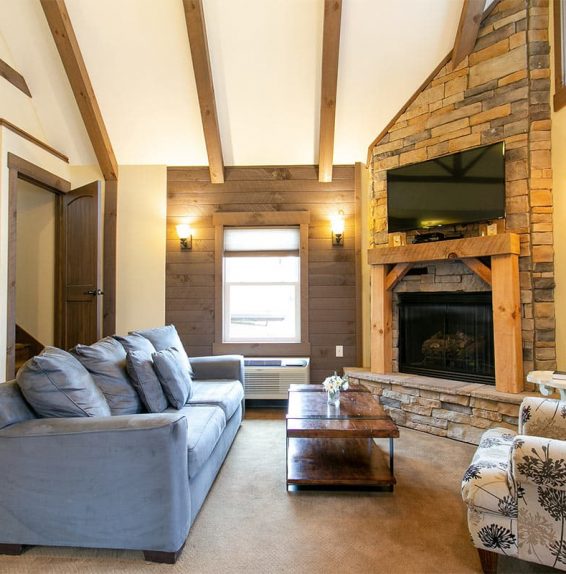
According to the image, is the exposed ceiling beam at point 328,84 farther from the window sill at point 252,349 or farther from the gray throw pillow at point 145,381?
the gray throw pillow at point 145,381

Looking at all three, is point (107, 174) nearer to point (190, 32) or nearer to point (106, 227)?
point (106, 227)

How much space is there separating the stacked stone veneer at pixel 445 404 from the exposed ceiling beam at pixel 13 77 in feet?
14.9

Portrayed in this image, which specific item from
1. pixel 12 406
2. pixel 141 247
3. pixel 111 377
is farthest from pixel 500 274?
pixel 141 247

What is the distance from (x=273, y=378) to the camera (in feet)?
13.8

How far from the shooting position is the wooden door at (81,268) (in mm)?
4051

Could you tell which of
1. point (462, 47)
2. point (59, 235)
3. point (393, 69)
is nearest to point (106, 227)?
point (59, 235)

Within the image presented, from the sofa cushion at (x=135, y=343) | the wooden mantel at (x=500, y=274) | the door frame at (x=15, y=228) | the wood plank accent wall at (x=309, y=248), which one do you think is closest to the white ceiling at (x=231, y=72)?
the wood plank accent wall at (x=309, y=248)

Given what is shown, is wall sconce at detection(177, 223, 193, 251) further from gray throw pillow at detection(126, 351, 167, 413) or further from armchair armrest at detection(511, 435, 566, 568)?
armchair armrest at detection(511, 435, 566, 568)

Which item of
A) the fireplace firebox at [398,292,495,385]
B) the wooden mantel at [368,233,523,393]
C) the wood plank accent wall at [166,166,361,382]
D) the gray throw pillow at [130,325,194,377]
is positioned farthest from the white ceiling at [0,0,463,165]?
the gray throw pillow at [130,325,194,377]

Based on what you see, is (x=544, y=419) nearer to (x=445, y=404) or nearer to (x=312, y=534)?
(x=312, y=534)

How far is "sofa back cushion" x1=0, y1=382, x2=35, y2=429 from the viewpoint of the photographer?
1763mm

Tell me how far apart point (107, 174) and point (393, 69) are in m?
3.30

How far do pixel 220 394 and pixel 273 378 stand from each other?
1.36 m

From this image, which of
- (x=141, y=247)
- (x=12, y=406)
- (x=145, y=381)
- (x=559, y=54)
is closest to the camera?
(x=12, y=406)
